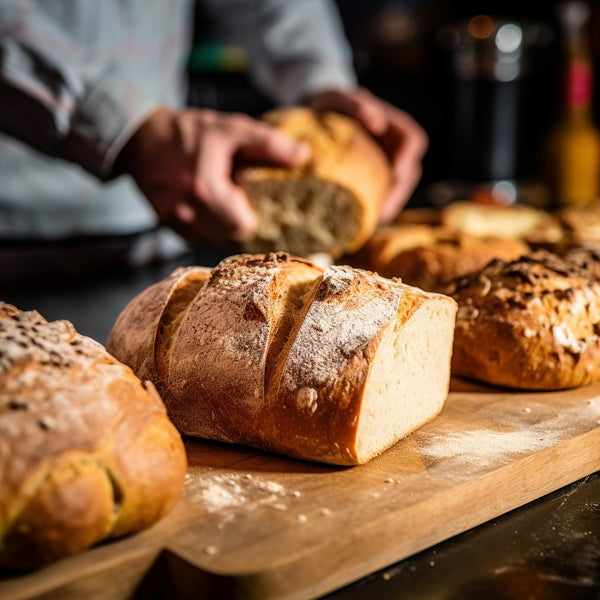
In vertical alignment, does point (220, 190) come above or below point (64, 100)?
below

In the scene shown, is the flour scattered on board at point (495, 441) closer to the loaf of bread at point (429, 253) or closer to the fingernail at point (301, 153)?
the loaf of bread at point (429, 253)

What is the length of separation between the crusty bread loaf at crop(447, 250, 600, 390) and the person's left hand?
114 centimetres

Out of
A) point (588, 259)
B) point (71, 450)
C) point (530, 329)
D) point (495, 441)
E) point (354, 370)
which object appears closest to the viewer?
point (71, 450)

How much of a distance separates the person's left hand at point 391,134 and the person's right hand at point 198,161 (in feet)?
1.59

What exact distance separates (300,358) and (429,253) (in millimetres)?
1079

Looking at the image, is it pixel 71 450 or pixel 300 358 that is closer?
pixel 71 450

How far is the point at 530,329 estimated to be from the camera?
1623 mm

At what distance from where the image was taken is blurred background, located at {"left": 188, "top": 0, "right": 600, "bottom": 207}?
4016 mm

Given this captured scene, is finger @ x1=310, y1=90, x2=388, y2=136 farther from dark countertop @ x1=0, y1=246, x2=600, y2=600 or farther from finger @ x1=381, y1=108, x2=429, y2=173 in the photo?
dark countertop @ x1=0, y1=246, x2=600, y2=600

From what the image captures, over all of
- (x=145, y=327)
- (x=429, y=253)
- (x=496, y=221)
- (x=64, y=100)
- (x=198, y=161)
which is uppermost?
(x=64, y=100)

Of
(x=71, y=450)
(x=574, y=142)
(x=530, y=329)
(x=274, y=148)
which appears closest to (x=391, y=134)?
(x=274, y=148)

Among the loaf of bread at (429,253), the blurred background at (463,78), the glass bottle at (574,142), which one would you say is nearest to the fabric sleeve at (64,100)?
the loaf of bread at (429,253)

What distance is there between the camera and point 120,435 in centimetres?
101

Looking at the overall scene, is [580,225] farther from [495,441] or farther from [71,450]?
[71,450]
